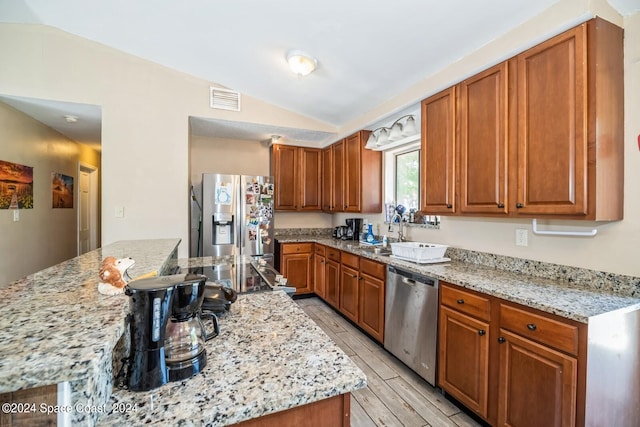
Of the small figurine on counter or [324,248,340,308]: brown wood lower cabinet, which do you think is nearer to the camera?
the small figurine on counter

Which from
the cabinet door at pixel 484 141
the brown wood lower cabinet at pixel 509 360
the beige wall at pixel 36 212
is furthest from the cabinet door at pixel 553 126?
the beige wall at pixel 36 212

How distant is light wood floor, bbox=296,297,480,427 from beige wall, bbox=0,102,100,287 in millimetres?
3549

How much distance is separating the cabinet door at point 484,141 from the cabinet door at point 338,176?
1.97 metres

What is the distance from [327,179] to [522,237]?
111 inches

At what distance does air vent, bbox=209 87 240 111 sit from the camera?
132 inches

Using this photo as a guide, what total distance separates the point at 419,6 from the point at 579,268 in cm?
187

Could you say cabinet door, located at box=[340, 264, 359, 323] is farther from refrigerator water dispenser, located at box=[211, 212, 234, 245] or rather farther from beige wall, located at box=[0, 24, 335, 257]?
beige wall, located at box=[0, 24, 335, 257]

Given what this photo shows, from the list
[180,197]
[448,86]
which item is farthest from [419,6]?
[180,197]

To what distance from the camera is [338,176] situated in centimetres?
412

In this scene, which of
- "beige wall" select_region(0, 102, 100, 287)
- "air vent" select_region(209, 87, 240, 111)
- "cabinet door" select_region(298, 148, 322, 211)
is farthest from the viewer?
"cabinet door" select_region(298, 148, 322, 211)

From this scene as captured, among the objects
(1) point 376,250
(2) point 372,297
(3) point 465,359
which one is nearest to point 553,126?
(3) point 465,359

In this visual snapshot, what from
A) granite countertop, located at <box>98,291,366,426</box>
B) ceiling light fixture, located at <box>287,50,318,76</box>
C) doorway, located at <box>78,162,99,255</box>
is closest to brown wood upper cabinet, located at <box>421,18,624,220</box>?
ceiling light fixture, located at <box>287,50,318,76</box>

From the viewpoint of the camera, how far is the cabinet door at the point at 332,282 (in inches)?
138

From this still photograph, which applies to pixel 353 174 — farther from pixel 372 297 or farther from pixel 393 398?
pixel 393 398
